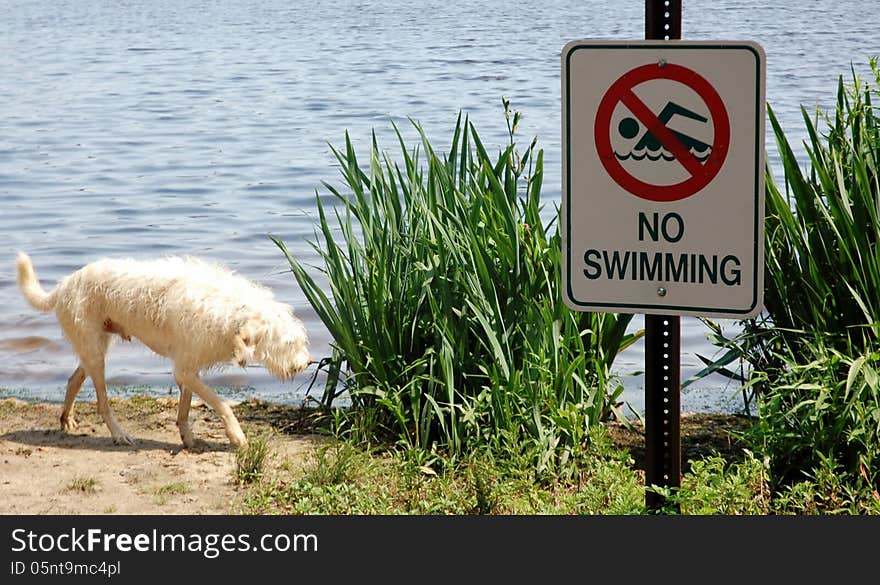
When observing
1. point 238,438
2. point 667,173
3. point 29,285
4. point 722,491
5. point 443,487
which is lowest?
point 238,438

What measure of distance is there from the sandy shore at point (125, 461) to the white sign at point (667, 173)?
214 centimetres

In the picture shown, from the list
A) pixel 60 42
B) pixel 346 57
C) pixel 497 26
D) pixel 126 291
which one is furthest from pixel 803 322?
pixel 60 42

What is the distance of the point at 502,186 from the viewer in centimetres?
607

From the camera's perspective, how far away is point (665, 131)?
374cm

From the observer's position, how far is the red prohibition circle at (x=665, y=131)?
12.1ft

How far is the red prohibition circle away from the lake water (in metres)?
2.72

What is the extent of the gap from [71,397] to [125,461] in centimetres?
75

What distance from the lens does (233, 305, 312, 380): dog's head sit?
594 centimetres

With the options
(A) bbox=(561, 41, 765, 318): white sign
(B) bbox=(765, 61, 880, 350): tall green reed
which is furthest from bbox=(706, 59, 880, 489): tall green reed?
(A) bbox=(561, 41, 765, 318): white sign

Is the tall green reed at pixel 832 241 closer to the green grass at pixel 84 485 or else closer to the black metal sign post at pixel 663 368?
the black metal sign post at pixel 663 368

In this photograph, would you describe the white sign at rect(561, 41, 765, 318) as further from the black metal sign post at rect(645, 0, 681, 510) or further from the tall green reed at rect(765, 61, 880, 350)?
the tall green reed at rect(765, 61, 880, 350)

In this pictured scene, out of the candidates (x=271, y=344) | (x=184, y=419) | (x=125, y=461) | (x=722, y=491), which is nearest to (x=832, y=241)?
(x=722, y=491)

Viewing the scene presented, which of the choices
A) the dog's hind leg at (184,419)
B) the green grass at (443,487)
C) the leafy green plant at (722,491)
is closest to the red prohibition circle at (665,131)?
the leafy green plant at (722,491)

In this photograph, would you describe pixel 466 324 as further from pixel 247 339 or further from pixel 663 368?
pixel 663 368
